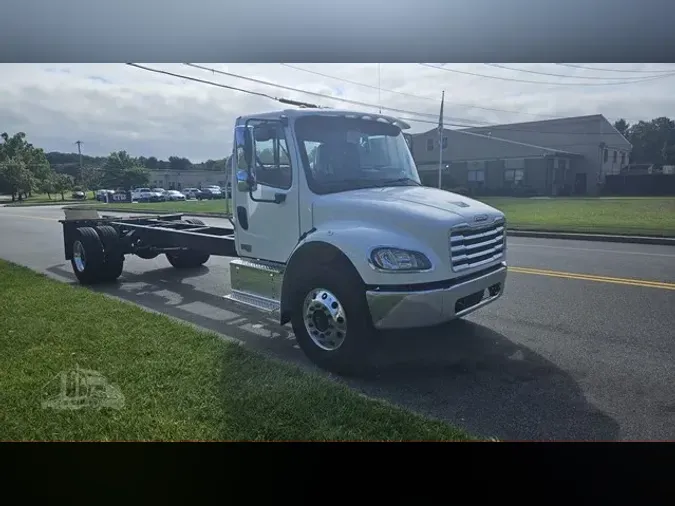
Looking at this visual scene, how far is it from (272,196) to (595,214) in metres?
2.37

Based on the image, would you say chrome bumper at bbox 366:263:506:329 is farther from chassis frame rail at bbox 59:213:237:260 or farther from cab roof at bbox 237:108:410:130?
chassis frame rail at bbox 59:213:237:260

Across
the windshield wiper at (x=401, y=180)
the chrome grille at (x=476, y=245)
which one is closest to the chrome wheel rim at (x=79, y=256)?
the windshield wiper at (x=401, y=180)

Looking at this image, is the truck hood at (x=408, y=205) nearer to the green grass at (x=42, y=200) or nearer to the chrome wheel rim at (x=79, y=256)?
the green grass at (x=42, y=200)

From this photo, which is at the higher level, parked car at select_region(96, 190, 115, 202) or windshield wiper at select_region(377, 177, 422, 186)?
windshield wiper at select_region(377, 177, 422, 186)

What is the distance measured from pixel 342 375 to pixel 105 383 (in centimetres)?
152

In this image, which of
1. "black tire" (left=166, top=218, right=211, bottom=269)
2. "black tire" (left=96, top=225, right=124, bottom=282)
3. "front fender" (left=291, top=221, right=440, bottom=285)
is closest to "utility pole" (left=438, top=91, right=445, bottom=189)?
"front fender" (left=291, top=221, right=440, bottom=285)

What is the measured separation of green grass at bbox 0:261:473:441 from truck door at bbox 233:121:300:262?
0.87 metres

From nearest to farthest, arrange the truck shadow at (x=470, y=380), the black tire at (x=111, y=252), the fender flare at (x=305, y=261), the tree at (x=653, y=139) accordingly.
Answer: the tree at (x=653, y=139), the truck shadow at (x=470, y=380), the fender flare at (x=305, y=261), the black tire at (x=111, y=252)

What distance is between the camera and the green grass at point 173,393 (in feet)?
8.50

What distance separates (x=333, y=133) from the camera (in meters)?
3.69

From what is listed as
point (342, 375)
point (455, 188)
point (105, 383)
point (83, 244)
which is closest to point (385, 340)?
point (342, 375)

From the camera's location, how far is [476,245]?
11.3 ft

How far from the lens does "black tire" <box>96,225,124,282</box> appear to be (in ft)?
21.5

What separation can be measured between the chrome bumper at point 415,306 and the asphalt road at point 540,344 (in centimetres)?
39
